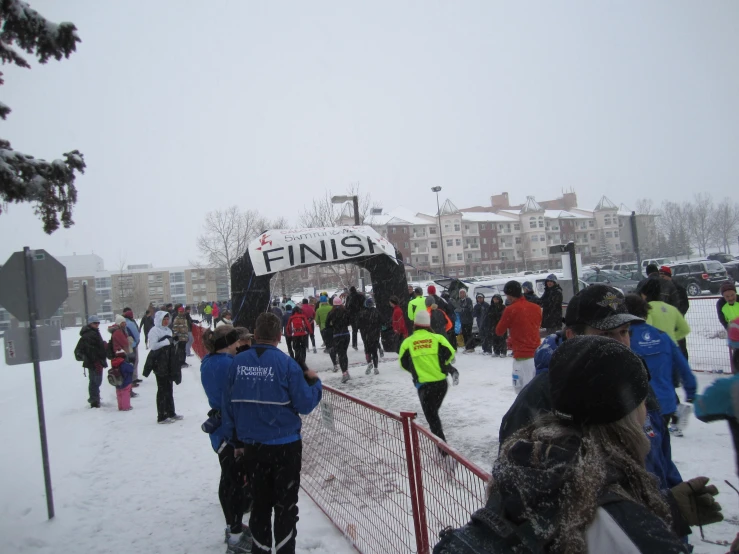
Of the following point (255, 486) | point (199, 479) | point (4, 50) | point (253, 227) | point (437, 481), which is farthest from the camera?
point (253, 227)

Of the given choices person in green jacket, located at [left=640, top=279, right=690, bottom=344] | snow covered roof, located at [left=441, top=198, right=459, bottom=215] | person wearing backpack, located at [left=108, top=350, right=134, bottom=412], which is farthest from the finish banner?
snow covered roof, located at [left=441, top=198, right=459, bottom=215]

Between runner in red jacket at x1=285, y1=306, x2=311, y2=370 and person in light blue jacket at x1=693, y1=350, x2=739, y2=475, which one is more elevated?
person in light blue jacket at x1=693, y1=350, x2=739, y2=475

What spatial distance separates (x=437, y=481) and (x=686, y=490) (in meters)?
1.80

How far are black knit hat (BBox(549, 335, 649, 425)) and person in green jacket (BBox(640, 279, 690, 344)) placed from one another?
4.94 meters

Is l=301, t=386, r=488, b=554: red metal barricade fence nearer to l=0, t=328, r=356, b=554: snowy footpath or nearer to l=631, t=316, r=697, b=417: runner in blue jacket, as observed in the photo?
l=0, t=328, r=356, b=554: snowy footpath

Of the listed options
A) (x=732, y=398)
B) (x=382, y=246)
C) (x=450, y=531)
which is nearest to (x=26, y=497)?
(x=450, y=531)

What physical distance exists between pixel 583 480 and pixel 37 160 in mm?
5596

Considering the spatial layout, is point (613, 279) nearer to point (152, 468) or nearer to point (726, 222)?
point (152, 468)

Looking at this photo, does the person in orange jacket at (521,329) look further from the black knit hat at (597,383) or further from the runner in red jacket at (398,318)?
the runner in red jacket at (398,318)

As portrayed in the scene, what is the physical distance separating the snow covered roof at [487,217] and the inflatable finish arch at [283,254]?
74.1 metres

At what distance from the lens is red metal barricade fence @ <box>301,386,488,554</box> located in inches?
117

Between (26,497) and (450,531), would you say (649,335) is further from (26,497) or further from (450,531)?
(26,497)

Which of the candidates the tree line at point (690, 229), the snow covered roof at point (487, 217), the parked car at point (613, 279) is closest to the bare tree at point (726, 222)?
the tree line at point (690, 229)

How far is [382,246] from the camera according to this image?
1298cm
